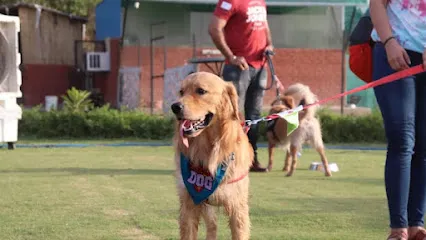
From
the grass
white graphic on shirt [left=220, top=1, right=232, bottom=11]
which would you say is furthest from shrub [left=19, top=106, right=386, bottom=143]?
white graphic on shirt [left=220, top=1, right=232, bottom=11]

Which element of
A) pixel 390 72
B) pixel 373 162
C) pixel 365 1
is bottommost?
pixel 373 162

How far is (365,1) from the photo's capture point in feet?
64.1

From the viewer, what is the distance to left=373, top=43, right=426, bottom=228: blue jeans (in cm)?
441

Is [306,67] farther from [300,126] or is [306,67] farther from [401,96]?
[401,96]

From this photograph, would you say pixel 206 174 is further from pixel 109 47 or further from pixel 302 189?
pixel 109 47

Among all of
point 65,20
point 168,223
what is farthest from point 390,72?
point 65,20

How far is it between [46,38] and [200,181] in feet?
75.0

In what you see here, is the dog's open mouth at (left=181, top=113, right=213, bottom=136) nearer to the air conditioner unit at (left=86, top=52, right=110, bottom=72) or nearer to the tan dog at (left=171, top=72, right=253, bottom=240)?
the tan dog at (left=171, top=72, right=253, bottom=240)

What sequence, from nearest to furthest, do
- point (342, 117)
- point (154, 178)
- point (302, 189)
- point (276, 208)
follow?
point (276, 208), point (302, 189), point (154, 178), point (342, 117)

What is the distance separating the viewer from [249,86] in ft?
28.7

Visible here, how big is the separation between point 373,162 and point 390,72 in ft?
19.3

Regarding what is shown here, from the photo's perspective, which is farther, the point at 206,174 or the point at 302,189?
the point at 302,189

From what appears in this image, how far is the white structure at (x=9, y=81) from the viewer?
11.3 meters

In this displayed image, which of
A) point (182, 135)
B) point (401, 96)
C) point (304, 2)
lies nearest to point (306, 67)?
point (304, 2)
